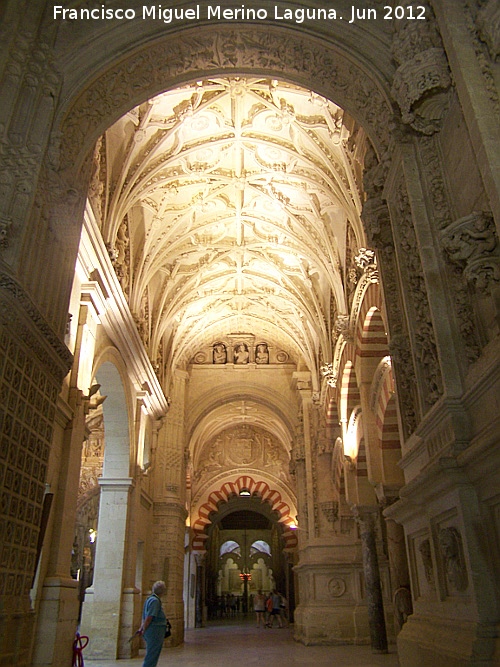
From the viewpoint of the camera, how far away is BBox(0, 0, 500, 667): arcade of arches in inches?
152

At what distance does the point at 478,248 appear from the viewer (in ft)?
12.0

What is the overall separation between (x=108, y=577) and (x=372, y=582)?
4.84m

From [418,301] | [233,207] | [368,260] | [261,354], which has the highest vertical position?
[233,207]

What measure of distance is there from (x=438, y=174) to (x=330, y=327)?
29.2ft

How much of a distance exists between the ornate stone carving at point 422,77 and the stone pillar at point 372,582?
7530 mm

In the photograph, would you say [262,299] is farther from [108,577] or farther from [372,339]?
[108,577]

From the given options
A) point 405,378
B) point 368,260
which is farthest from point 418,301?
point 368,260

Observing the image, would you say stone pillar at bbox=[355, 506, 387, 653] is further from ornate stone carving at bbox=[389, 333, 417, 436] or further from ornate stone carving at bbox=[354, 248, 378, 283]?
ornate stone carving at bbox=[389, 333, 417, 436]

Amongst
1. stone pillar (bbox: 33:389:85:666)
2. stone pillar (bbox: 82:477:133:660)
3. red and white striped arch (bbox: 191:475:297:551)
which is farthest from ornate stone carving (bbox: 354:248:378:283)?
red and white striped arch (bbox: 191:475:297:551)

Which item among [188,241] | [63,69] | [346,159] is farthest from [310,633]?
[63,69]

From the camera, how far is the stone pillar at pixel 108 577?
10086mm

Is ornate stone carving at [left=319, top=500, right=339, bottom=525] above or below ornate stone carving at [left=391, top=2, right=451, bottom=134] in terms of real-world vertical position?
below

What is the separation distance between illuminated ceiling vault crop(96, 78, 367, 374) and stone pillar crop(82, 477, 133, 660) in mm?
3601

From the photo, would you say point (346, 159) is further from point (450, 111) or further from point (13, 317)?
point (13, 317)
